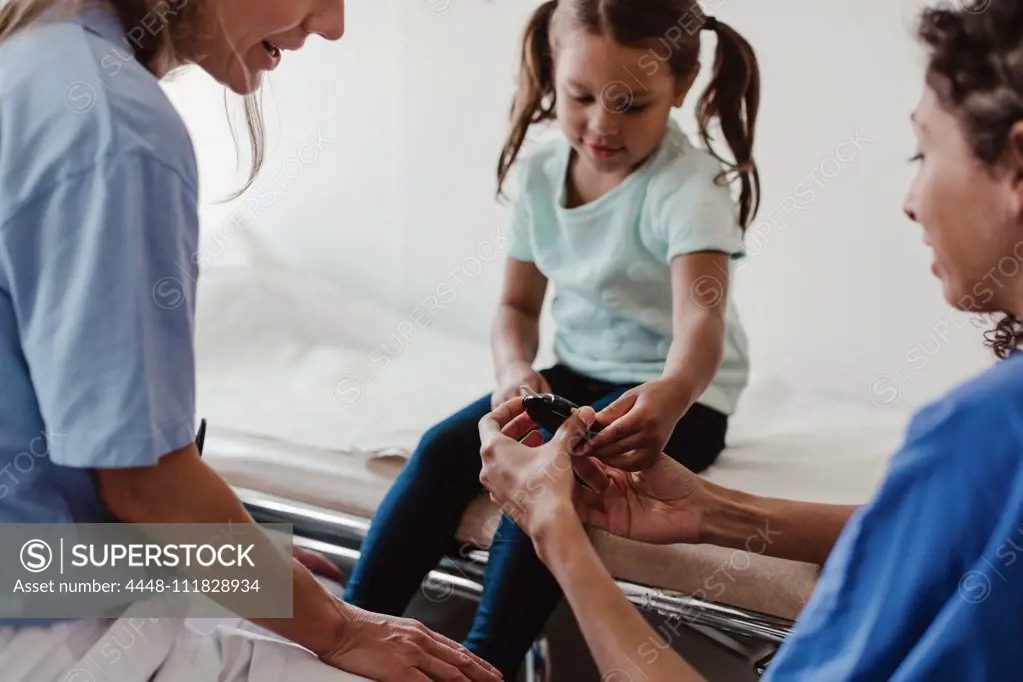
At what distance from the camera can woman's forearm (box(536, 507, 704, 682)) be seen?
77cm

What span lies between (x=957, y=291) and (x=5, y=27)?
709 mm

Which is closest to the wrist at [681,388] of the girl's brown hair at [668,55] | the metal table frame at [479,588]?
A: the metal table frame at [479,588]

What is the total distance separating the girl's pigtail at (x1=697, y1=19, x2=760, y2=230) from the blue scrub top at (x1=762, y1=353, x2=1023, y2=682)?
33.0 inches

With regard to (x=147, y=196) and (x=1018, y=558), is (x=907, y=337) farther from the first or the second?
(x=147, y=196)

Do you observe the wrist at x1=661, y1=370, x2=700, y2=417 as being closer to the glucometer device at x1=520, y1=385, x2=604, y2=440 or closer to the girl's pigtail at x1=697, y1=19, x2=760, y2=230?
the glucometer device at x1=520, y1=385, x2=604, y2=440

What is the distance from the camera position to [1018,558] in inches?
24.0

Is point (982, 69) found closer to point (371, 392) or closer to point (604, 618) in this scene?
point (604, 618)

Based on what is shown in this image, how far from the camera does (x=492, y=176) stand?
208 centimetres

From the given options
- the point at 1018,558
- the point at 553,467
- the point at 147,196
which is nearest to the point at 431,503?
the point at 553,467

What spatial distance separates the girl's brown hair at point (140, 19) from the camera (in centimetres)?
80

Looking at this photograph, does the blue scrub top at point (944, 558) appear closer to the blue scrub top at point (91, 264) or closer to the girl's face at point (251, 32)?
the blue scrub top at point (91, 264)

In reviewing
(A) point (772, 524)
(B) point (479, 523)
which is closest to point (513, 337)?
(B) point (479, 523)

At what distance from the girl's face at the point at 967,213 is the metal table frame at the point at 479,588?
1.81ft

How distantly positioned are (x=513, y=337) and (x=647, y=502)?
48 cm
